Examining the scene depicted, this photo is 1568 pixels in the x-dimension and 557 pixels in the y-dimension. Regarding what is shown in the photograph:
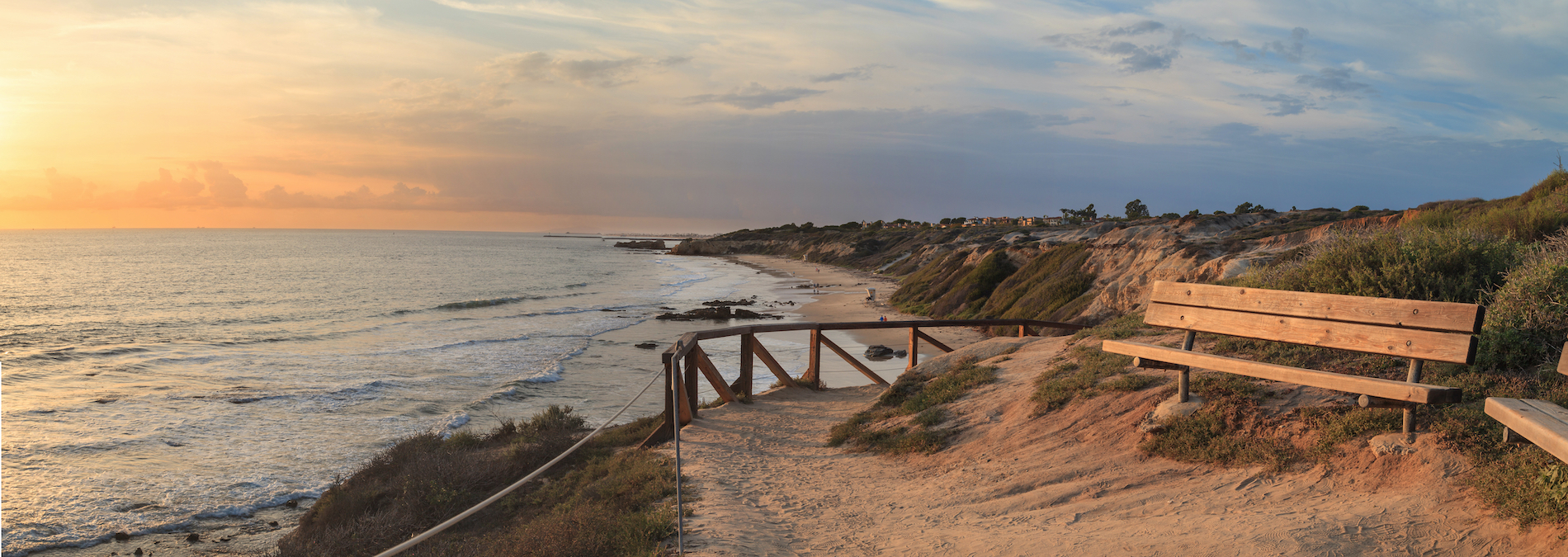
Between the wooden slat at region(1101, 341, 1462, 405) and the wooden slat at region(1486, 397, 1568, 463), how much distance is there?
0.89ft

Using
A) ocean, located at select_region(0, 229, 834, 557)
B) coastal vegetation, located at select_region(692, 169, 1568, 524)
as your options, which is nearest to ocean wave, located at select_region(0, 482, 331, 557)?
ocean, located at select_region(0, 229, 834, 557)

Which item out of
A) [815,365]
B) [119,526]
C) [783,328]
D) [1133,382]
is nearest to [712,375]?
[783,328]

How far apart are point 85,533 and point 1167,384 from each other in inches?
530

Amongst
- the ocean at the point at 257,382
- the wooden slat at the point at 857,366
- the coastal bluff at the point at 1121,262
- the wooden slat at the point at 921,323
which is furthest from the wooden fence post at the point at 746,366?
the coastal bluff at the point at 1121,262

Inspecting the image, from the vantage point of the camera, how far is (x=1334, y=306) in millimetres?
5340

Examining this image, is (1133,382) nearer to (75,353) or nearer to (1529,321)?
(1529,321)

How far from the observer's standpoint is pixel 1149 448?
19.2 feet

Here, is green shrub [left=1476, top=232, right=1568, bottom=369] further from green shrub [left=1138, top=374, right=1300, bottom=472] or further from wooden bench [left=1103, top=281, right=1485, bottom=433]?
green shrub [left=1138, top=374, right=1300, bottom=472]

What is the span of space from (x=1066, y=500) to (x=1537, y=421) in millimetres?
2630

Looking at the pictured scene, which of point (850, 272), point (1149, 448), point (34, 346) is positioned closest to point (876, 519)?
point (1149, 448)

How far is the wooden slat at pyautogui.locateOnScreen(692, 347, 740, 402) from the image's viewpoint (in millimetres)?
9414

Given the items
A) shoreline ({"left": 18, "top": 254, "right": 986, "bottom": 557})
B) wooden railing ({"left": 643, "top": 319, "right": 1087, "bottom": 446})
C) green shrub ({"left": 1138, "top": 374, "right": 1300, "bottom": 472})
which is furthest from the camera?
shoreline ({"left": 18, "top": 254, "right": 986, "bottom": 557})

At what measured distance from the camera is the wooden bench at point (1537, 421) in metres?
3.54

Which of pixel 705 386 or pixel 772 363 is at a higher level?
pixel 772 363
